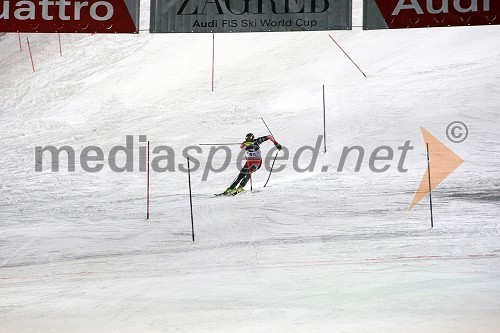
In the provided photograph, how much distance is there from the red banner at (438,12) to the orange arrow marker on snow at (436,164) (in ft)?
6.12

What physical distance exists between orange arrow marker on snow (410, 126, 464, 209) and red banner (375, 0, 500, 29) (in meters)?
1.87

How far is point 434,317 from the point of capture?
209 inches

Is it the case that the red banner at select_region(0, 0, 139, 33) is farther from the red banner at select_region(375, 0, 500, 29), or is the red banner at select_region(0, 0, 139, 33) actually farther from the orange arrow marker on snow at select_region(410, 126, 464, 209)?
the orange arrow marker on snow at select_region(410, 126, 464, 209)

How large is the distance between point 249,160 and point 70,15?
10.0 ft

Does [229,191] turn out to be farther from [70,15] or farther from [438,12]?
[438,12]

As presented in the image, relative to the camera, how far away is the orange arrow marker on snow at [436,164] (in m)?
8.73

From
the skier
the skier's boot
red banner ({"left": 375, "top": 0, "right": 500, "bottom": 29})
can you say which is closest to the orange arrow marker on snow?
red banner ({"left": 375, "top": 0, "right": 500, "bottom": 29})

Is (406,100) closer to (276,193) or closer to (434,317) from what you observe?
(276,193)

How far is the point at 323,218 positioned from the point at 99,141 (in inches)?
153

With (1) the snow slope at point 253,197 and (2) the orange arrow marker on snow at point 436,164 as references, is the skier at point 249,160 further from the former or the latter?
Answer: (2) the orange arrow marker on snow at point 436,164

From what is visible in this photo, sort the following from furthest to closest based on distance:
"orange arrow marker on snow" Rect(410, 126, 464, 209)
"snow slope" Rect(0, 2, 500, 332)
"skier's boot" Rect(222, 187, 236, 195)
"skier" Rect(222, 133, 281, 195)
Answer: "skier" Rect(222, 133, 281, 195)
"skier's boot" Rect(222, 187, 236, 195)
"orange arrow marker on snow" Rect(410, 126, 464, 209)
"snow slope" Rect(0, 2, 500, 332)

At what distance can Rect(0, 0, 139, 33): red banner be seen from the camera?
28.3ft

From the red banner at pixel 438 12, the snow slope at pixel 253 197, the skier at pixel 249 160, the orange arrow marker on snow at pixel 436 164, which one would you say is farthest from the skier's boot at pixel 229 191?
the red banner at pixel 438 12

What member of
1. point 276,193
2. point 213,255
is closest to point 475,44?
point 276,193
